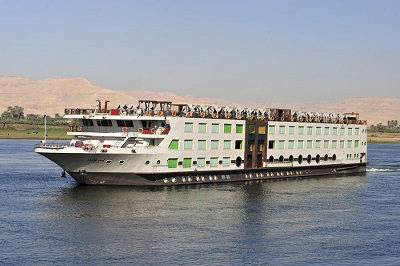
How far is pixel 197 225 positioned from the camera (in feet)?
179

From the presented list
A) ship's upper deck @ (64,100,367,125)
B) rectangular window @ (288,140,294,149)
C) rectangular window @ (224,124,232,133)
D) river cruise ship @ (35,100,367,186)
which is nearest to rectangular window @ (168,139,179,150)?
river cruise ship @ (35,100,367,186)

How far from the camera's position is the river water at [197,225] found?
1772 inches

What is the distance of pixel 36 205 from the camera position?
62.6 metres

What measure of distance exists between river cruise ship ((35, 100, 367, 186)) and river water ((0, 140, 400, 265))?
236 cm

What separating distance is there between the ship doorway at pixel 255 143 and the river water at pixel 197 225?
538 cm

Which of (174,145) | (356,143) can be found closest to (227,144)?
(174,145)

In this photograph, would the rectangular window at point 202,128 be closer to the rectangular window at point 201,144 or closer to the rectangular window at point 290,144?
the rectangular window at point 201,144

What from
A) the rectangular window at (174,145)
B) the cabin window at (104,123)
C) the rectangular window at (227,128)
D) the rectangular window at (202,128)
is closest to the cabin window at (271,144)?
the rectangular window at (227,128)

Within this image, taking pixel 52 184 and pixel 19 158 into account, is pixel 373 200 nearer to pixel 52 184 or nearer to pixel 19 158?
pixel 52 184

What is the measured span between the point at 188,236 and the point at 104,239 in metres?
6.20

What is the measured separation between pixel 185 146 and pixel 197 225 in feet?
78.3

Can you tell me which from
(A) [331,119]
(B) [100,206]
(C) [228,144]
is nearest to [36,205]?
(B) [100,206]

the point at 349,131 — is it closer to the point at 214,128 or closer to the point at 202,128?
the point at 214,128

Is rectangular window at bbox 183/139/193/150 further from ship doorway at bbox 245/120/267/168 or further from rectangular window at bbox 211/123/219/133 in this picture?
ship doorway at bbox 245/120/267/168
